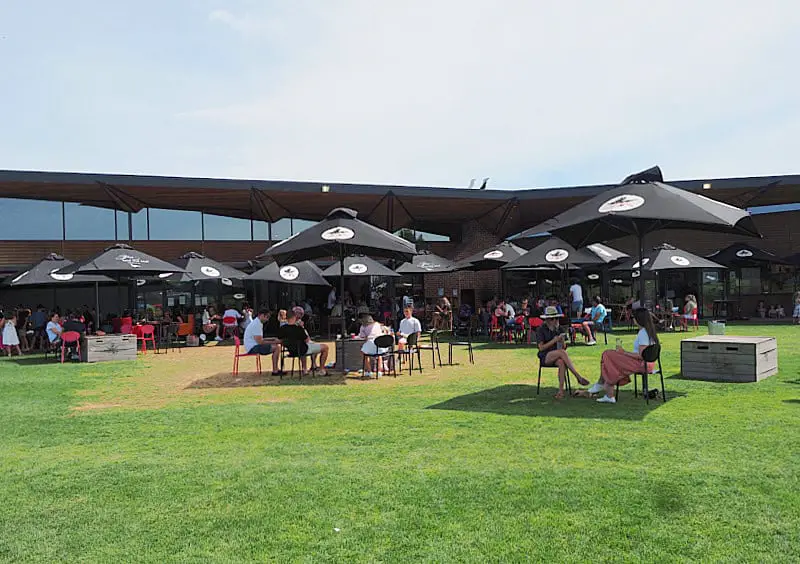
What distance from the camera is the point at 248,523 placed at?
3.68 metres

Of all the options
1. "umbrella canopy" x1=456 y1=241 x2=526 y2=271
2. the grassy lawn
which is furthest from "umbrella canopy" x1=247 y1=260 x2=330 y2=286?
the grassy lawn

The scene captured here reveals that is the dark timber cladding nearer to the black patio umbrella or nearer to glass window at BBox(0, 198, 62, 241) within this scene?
glass window at BBox(0, 198, 62, 241)

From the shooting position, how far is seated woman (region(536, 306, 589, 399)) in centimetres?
762

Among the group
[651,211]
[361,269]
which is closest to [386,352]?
[651,211]

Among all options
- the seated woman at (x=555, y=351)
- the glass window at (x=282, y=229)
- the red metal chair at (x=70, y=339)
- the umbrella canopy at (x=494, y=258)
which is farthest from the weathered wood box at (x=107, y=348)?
the glass window at (x=282, y=229)

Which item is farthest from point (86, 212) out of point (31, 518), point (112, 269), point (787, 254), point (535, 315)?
point (787, 254)

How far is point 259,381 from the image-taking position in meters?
9.70

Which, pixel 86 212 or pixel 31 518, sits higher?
pixel 86 212

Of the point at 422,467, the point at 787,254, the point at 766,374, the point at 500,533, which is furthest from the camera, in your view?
the point at 787,254

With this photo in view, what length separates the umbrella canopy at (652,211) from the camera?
23.0 feet

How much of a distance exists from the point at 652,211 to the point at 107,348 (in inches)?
435

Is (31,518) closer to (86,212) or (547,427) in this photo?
(547,427)

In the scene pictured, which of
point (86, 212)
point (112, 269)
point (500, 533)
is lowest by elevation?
point (500, 533)

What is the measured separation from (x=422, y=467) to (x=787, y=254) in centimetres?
2354
